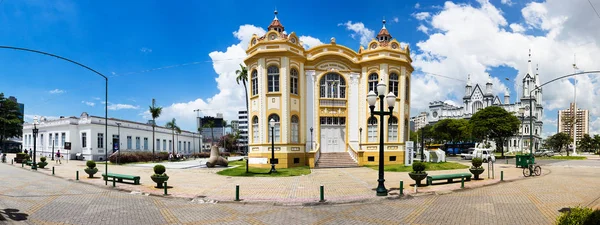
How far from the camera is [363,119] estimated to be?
30.7 metres

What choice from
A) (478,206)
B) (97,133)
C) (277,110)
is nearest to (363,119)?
(277,110)

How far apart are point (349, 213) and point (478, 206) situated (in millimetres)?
4648

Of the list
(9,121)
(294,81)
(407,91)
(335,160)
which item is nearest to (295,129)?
(294,81)

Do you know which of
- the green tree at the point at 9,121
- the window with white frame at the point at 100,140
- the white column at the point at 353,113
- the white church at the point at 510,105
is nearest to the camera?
the white column at the point at 353,113

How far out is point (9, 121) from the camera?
64375 mm

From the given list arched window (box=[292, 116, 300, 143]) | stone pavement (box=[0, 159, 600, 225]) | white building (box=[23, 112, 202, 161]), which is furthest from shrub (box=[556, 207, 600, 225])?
white building (box=[23, 112, 202, 161])

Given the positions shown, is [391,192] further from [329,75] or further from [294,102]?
[329,75]

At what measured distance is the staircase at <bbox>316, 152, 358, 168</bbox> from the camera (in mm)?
28625

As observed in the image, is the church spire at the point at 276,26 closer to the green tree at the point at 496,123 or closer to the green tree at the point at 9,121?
the green tree at the point at 496,123

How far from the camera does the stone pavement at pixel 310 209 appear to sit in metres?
9.73

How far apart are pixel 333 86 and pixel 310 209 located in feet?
67.6

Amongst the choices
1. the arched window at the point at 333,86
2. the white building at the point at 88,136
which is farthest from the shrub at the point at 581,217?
the white building at the point at 88,136

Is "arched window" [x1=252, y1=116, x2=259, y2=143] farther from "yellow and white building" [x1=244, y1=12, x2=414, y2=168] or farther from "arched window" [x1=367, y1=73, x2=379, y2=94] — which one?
"arched window" [x1=367, y1=73, x2=379, y2=94]

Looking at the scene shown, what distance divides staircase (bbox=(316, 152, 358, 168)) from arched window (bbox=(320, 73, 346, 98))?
5.64 meters
